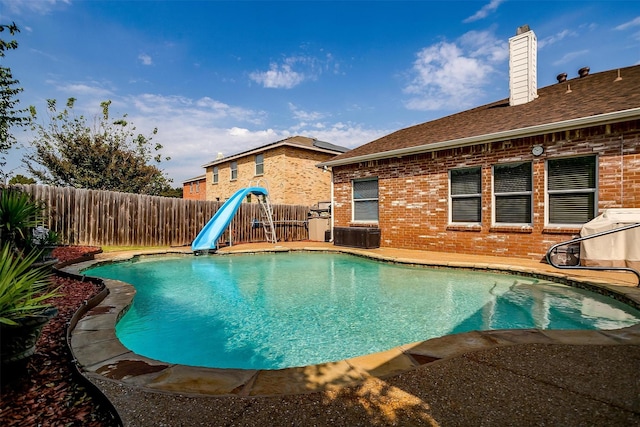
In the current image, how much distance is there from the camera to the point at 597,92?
27.0ft

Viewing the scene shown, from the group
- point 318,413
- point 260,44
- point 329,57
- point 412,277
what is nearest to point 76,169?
point 260,44

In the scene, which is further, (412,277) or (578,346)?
(412,277)

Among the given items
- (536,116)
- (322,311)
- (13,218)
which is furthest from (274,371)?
(536,116)

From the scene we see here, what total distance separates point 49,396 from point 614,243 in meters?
8.88

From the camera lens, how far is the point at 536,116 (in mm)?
8039

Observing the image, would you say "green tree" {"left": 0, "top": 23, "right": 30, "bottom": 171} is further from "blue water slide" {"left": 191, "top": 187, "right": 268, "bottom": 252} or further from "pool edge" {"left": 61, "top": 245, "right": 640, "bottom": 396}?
"pool edge" {"left": 61, "top": 245, "right": 640, "bottom": 396}

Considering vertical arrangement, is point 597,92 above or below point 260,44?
below

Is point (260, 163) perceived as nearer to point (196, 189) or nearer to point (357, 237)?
point (357, 237)

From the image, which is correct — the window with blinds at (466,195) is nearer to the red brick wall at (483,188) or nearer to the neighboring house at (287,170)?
the red brick wall at (483,188)

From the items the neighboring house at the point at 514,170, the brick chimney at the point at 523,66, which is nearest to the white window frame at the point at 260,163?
the neighboring house at the point at 514,170

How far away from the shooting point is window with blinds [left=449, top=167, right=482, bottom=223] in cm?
882

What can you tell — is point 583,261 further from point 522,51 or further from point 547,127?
point 522,51

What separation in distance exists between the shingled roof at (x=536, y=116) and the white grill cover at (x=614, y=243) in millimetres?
2183

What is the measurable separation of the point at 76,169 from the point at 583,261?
93.2 feet
